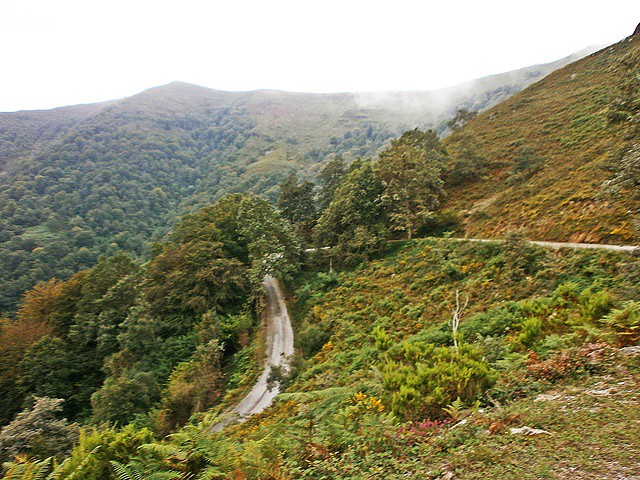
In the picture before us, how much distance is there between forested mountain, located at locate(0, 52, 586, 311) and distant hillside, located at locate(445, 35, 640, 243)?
7350 centimetres

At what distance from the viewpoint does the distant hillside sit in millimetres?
15242

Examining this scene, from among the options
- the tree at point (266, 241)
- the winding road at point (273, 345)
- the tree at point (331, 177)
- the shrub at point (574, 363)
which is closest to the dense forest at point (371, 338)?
the shrub at point (574, 363)

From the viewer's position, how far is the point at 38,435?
11977mm

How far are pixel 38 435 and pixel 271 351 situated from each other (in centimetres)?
1350

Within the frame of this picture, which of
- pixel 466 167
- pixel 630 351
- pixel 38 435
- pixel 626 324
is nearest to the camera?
pixel 630 351

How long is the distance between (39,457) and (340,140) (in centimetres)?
17724

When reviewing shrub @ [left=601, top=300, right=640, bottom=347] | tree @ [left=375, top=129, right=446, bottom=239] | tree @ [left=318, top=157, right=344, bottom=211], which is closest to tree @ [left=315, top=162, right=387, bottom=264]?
tree @ [left=375, top=129, right=446, bottom=239]

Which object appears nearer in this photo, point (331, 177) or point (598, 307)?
point (598, 307)

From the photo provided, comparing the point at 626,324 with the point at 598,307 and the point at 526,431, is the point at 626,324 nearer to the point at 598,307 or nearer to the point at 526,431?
the point at 598,307

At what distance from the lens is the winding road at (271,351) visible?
16938mm

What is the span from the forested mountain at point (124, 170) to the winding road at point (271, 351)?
6876cm

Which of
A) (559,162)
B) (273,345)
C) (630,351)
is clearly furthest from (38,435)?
(559,162)

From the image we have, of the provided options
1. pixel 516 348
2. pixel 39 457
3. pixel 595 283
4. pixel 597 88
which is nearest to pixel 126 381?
pixel 39 457

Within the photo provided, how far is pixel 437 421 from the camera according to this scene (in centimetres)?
544
